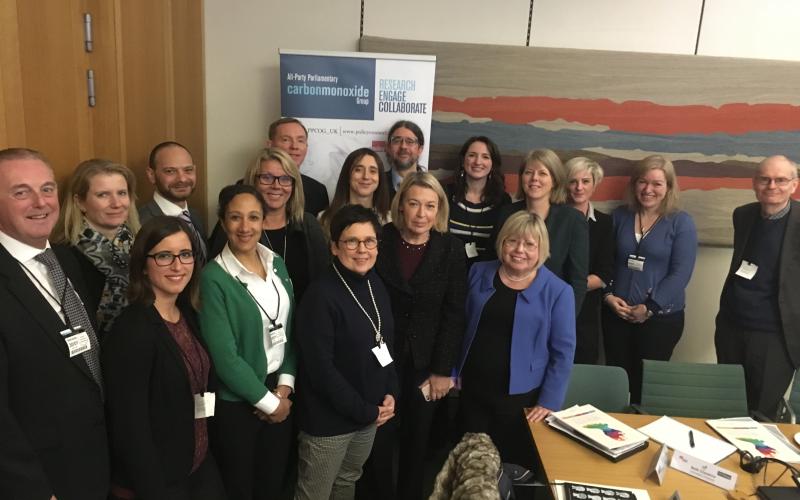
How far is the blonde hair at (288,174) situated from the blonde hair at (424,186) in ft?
1.56

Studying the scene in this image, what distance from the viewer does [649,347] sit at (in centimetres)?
333

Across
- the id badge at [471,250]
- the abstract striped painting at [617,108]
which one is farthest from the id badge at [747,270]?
the id badge at [471,250]

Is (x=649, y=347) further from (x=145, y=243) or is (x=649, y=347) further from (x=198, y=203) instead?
(x=198, y=203)

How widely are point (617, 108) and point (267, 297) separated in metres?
2.95

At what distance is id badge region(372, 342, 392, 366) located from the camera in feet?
7.14

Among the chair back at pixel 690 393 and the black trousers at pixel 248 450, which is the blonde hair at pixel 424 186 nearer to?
the black trousers at pixel 248 450

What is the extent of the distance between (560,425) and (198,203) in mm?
2858

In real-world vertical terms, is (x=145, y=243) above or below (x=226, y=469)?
above

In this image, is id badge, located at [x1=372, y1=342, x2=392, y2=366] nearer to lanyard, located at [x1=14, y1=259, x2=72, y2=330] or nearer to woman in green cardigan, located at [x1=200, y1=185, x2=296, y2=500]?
woman in green cardigan, located at [x1=200, y1=185, x2=296, y2=500]

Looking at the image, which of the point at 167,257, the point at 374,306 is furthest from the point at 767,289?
the point at 167,257

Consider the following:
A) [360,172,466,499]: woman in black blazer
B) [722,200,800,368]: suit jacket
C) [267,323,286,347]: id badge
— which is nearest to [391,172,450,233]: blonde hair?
[360,172,466,499]: woman in black blazer

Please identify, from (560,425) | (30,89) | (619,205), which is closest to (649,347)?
(619,205)

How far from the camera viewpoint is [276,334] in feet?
7.11

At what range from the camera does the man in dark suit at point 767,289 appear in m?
2.96
